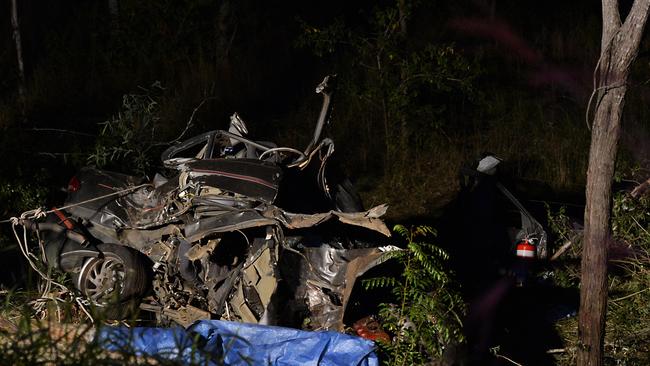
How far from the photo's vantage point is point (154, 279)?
823 centimetres

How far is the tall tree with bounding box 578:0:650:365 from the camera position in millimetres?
6574

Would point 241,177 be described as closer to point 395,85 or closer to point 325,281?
point 325,281

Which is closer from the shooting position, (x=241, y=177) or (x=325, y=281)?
(x=325, y=281)

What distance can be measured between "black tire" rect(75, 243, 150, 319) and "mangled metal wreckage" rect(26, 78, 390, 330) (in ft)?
0.03

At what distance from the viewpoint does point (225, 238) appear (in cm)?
760

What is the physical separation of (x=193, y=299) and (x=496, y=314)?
2892 mm

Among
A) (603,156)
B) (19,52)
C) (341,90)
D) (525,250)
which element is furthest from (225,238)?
(19,52)

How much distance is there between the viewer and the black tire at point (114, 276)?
8078 mm

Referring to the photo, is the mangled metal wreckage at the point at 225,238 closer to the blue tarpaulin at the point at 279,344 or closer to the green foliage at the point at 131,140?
the blue tarpaulin at the point at 279,344

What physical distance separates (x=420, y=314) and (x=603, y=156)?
1.77m

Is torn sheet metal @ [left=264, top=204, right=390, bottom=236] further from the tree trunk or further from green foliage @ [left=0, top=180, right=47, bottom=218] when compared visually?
the tree trunk

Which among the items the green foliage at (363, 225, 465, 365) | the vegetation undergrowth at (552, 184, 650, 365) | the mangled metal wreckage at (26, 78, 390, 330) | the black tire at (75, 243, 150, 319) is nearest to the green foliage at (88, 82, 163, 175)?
the mangled metal wreckage at (26, 78, 390, 330)

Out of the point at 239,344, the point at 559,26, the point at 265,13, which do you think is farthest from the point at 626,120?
the point at 239,344

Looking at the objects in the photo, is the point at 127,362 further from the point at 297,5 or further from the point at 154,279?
the point at 297,5
